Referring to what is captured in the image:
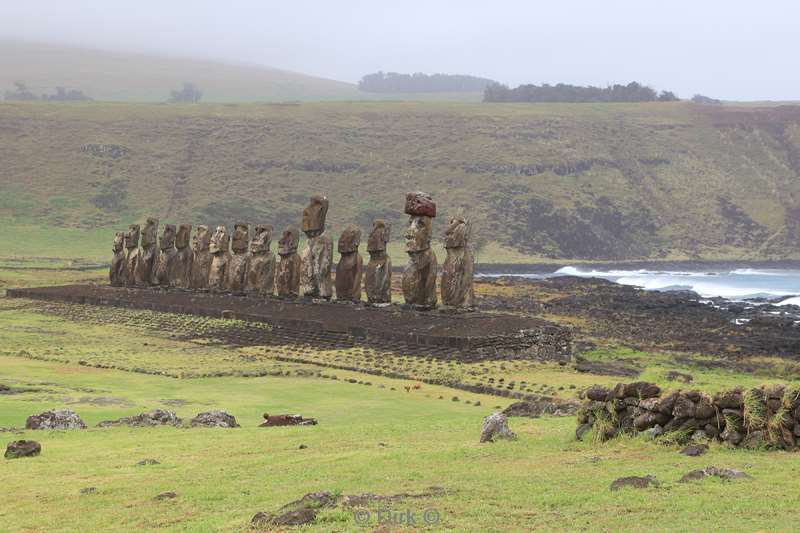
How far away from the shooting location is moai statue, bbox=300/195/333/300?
38.8 metres

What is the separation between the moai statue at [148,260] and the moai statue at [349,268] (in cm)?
1313

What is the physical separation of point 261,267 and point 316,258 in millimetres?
3760

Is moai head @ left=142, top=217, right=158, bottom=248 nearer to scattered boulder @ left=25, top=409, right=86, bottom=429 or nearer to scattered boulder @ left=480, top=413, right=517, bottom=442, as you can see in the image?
scattered boulder @ left=25, top=409, right=86, bottom=429

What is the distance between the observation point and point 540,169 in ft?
388

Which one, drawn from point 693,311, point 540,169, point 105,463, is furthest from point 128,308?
point 540,169

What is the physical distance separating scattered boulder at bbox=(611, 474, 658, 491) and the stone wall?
1.83m

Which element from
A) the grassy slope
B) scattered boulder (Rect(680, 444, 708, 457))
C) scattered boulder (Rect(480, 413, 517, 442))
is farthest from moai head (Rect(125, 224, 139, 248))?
scattered boulder (Rect(680, 444, 708, 457))

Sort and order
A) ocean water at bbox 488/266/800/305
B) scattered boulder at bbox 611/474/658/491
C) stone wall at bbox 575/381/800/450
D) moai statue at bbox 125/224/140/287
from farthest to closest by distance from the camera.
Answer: ocean water at bbox 488/266/800/305 < moai statue at bbox 125/224/140/287 < stone wall at bbox 575/381/800/450 < scattered boulder at bbox 611/474/658/491

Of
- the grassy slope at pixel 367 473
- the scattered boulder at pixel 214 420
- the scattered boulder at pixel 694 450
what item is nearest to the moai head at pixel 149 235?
the grassy slope at pixel 367 473

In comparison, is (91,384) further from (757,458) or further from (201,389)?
(757,458)

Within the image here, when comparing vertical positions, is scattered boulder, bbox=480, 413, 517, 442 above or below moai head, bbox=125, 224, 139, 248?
above

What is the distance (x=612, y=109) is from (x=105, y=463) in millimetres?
135030

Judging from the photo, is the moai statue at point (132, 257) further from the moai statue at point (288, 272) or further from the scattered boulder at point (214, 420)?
the scattered boulder at point (214, 420)

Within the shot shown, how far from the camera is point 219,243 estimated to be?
44250 millimetres
